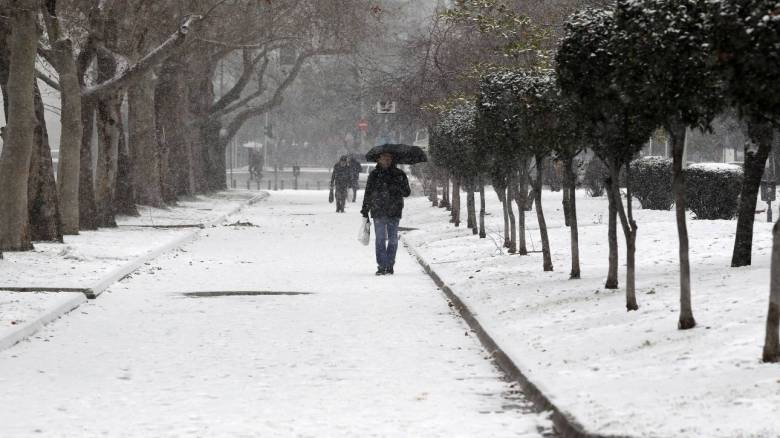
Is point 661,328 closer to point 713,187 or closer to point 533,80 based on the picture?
point 533,80

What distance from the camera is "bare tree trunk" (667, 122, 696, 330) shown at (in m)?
10.7

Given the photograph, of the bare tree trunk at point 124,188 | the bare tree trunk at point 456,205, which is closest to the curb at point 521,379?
the bare tree trunk at point 456,205

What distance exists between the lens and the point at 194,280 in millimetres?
18953

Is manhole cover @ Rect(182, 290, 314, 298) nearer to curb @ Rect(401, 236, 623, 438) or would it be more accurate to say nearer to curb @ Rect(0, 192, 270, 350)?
curb @ Rect(0, 192, 270, 350)

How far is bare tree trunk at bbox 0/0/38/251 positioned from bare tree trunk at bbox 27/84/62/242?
94cm

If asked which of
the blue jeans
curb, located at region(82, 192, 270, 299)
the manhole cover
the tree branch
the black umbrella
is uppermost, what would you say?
the tree branch

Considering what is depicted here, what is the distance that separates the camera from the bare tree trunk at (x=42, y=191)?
73.8 feet

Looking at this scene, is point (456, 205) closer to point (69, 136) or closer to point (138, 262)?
point (69, 136)

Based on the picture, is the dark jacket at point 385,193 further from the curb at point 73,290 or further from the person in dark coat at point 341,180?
the person in dark coat at point 341,180

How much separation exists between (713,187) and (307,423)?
2101cm

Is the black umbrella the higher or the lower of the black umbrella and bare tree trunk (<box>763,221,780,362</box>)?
the higher

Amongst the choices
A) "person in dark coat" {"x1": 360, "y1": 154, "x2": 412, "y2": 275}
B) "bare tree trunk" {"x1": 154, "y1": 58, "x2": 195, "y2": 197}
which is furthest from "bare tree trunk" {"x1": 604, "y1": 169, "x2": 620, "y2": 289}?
"bare tree trunk" {"x1": 154, "y1": 58, "x2": 195, "y2": 197}

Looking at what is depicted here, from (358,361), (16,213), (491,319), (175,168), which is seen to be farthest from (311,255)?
(175,168)

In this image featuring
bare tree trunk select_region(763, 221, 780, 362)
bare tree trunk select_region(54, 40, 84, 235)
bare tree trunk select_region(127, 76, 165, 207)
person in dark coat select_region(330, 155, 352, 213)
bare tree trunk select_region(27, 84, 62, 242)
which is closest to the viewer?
bare tree trunk select_region(763, 221, 780, 362)
